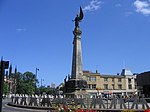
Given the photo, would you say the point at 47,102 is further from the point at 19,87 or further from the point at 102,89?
the point at 19,87

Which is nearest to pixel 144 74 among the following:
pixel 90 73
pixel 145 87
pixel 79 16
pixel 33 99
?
pixel 145 87

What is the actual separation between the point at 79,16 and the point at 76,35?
4.16 m

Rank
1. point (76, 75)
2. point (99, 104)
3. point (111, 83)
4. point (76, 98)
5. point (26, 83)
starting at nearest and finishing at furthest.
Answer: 1. point (99, 104)
2. point (76, 98)
3. point (76, 75)
4. point (111, 83)
5. point (26, 83)

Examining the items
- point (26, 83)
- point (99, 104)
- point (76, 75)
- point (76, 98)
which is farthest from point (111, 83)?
point (99, 104)

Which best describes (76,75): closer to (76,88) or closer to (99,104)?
(76,88)

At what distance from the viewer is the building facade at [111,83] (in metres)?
117

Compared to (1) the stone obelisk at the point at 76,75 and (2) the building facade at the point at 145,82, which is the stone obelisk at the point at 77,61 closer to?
(1) the stone obelisk at the point at 76,75

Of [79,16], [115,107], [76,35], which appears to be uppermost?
[79,16]

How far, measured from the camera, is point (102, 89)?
11881 centimetres

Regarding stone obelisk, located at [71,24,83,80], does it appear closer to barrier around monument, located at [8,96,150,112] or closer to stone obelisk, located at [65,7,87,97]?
stone obelisk, located at [65,7,87,97]

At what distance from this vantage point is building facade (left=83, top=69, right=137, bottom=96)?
11662 centimetres

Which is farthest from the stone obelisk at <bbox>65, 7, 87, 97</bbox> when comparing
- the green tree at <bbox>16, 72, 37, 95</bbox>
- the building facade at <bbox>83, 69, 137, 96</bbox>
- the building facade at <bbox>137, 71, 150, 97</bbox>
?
the green tree at <bbox>16, 72, 37, 95</bbox>

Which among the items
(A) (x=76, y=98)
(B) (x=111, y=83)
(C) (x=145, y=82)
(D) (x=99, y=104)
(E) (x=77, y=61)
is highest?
(B) (x=111, y=83)

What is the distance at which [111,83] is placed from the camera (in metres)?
121
